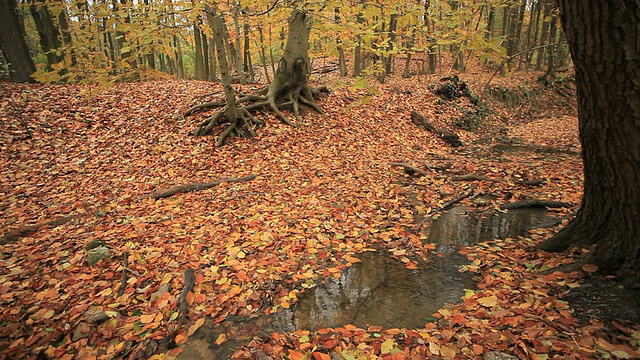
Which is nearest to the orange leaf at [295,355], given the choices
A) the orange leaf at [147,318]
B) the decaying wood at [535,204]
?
the orange leaf at [147,318]

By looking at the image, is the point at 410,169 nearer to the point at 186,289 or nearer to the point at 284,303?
the point at 284,303

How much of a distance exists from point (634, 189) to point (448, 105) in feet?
37.3

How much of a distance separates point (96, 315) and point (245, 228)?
2091 millimetres

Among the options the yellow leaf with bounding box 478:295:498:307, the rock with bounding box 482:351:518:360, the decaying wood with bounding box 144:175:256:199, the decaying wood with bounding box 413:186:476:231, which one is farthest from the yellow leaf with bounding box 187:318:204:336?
the decaying wood with bounding box 144:175:256:199

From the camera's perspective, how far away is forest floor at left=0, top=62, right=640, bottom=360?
2.70 m

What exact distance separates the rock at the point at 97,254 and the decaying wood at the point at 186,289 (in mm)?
1213

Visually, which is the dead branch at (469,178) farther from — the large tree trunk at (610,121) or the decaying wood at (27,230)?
the decaying wood at (27,230)

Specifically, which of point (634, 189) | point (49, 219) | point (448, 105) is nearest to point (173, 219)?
point (49, 219)

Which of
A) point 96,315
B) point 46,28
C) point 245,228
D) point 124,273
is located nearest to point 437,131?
point 245,228

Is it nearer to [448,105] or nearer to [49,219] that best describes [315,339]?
[49,219]

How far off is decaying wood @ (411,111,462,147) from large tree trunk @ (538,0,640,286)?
24.2 ft

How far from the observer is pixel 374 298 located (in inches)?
134

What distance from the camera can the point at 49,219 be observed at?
16.5ft

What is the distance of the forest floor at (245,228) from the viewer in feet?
8.85
